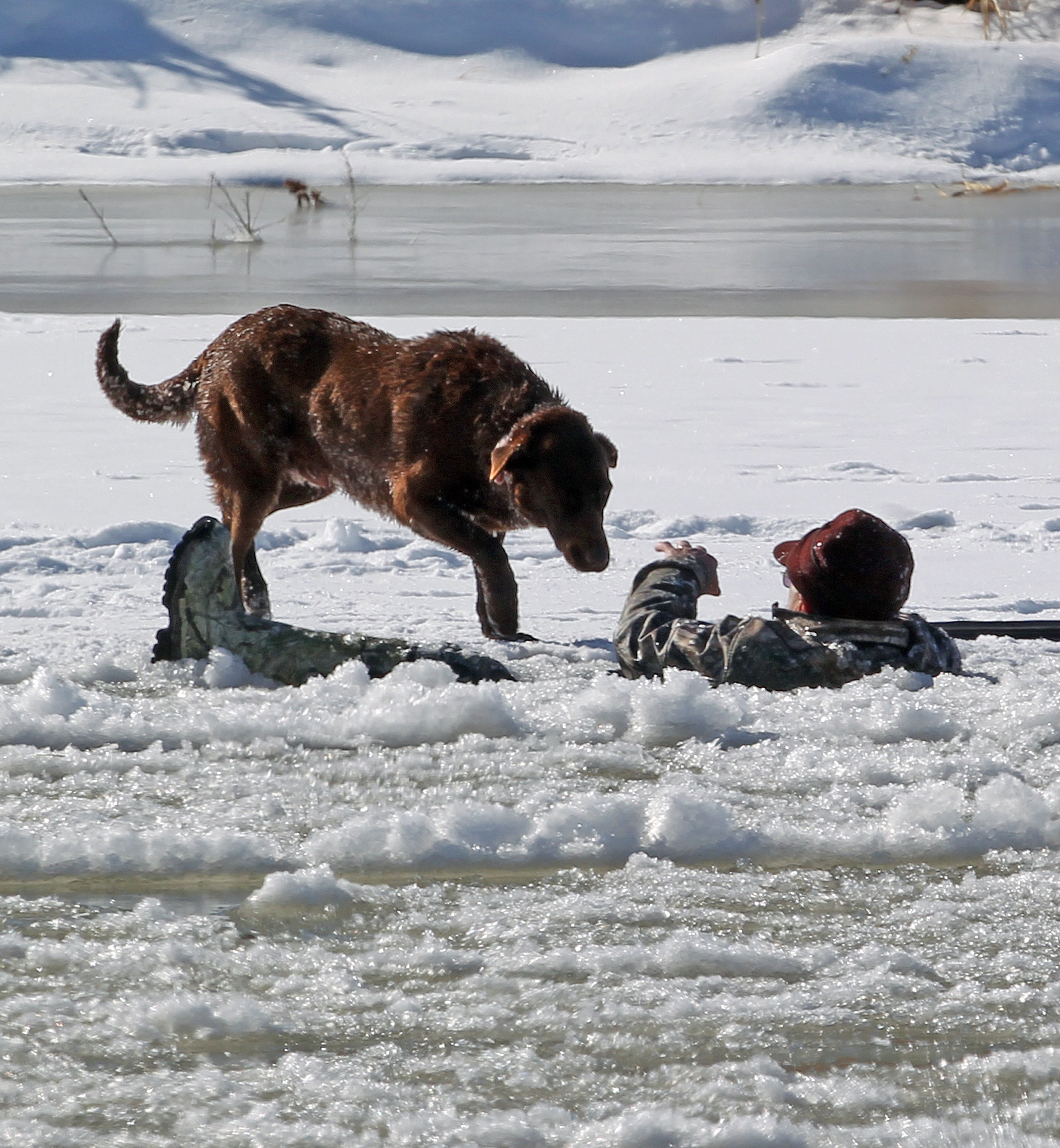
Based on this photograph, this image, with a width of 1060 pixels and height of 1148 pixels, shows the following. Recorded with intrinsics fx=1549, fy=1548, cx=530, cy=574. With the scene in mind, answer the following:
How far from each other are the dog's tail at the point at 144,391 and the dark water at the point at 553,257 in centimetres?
819

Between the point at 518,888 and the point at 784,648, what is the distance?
1.58 meters

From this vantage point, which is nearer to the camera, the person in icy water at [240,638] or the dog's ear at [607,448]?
the person in icy water at [240,638]

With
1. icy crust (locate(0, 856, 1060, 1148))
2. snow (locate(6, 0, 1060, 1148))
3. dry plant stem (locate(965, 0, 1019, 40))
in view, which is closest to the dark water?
snow (locate(6, 0, 1060, 1148))

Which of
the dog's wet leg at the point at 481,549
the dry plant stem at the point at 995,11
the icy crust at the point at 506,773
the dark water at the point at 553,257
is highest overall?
the dry plant stem at the point at 995,11

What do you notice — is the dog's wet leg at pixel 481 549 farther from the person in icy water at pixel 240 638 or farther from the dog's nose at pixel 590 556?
the person in icy water at pixel 240 638

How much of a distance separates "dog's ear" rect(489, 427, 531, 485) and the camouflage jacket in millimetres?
614

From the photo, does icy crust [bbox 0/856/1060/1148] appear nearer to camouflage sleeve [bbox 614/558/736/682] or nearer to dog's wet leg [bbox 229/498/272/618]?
camouflage sleeve [bbox 614/558/736/682]

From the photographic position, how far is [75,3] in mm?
75125

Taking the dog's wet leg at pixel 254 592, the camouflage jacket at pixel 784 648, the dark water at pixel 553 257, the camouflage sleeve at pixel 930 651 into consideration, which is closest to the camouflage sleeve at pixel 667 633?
the camouflage jacket at pixel 784 648

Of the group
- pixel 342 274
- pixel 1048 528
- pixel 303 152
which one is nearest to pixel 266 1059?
pixel 1048 528

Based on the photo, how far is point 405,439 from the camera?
16.5 feet

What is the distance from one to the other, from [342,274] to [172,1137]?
1561 centimetres

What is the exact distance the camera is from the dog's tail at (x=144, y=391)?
570 centimetres

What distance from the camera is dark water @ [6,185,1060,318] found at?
48.3 ft
